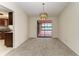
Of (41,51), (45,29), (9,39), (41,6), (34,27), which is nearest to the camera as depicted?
(41,51)

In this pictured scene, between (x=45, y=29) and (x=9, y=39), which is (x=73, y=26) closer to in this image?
(x=9, y=39)

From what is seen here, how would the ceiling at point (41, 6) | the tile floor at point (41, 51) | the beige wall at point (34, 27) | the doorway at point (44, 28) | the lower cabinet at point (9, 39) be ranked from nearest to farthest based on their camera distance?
1. the tile floor at point (41, 51)
2. the lower cabinet at point (9, 39)
3. the ceiling at point (41, 6)
4. the beige wall at point (34, 27)
5. the doorway at point (44, 28)

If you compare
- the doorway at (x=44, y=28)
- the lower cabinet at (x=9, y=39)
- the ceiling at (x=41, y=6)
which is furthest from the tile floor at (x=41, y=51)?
the doorway at (x=44, y=28)

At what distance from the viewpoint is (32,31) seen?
37.8ft

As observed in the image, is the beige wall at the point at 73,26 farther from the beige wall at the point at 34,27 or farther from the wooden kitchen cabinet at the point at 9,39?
the beige wall at the point at 34,27

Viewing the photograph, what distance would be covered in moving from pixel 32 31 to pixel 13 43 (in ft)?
17.7

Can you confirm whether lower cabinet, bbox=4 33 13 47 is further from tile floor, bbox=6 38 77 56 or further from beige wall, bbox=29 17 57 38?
beige wall, bbox=29 17 57 38

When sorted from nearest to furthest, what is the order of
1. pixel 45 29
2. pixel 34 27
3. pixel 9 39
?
pixel 9 39
pixel 34 27
pixel 45 29

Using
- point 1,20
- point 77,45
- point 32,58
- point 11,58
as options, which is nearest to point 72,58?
point 32,58

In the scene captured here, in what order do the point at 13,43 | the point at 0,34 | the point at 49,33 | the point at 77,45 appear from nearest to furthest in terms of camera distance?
the point at 77,45 → the point at 13,43 → the point at 0,34 → the point at 49,33

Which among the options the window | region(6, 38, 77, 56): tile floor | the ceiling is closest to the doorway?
the window

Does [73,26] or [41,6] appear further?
[41,6]

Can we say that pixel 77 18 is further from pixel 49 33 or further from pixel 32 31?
pixel 49 33

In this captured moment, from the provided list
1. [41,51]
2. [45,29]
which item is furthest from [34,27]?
[41,51]
